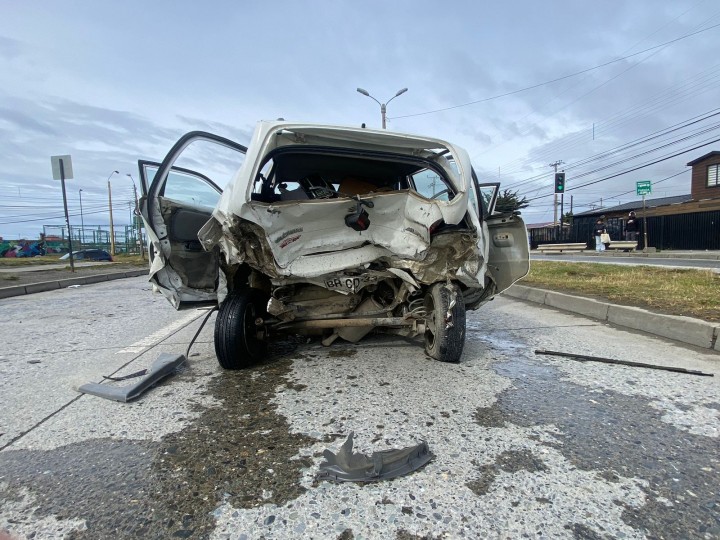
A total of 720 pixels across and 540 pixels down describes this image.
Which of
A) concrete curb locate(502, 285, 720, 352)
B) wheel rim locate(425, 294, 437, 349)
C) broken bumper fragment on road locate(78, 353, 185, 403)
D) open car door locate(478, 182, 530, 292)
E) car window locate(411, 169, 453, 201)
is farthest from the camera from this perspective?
concrete curb locate(502, 285, 720, 352)

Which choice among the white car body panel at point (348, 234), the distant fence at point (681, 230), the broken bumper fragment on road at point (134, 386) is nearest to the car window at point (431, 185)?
the white car body panel at point (348, 234)

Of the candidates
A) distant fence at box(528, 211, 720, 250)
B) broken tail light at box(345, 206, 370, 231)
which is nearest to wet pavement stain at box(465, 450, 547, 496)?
broken tail light at box(345, 206, 370, 231)

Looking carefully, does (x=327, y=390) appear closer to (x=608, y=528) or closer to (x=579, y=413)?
(x=579, y=413)

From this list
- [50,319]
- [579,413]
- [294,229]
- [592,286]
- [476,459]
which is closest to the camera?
[476,459]

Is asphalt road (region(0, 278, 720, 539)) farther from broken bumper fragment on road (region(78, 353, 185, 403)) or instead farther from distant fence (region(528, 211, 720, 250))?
distant fence (region(528, 211, 720, 250))

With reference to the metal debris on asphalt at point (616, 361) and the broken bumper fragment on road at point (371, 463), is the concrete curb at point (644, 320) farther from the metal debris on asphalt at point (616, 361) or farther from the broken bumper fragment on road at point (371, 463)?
the broken bumper fragment on road at point (371, 463)

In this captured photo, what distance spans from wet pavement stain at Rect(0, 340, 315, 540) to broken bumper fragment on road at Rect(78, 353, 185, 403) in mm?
Answer: 618

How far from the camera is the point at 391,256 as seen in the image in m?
3.36

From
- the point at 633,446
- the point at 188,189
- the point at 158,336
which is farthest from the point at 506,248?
the point at 158,336

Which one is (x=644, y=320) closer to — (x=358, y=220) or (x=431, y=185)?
(x=431, y=185)

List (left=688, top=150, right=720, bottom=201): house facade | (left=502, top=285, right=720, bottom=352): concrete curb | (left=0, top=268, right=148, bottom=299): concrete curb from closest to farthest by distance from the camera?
(left=502, top=285, right=720, bottom=352): concrete curb → (left=0, top=268, right=148, bottom=299): concrete curb → (left=688, top=150, right=720, bottom=201): house facade

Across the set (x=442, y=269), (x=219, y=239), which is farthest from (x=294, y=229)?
(x=442, y=269)

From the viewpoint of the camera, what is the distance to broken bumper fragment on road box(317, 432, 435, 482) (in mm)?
1944

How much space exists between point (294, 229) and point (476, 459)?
80.4 inches
